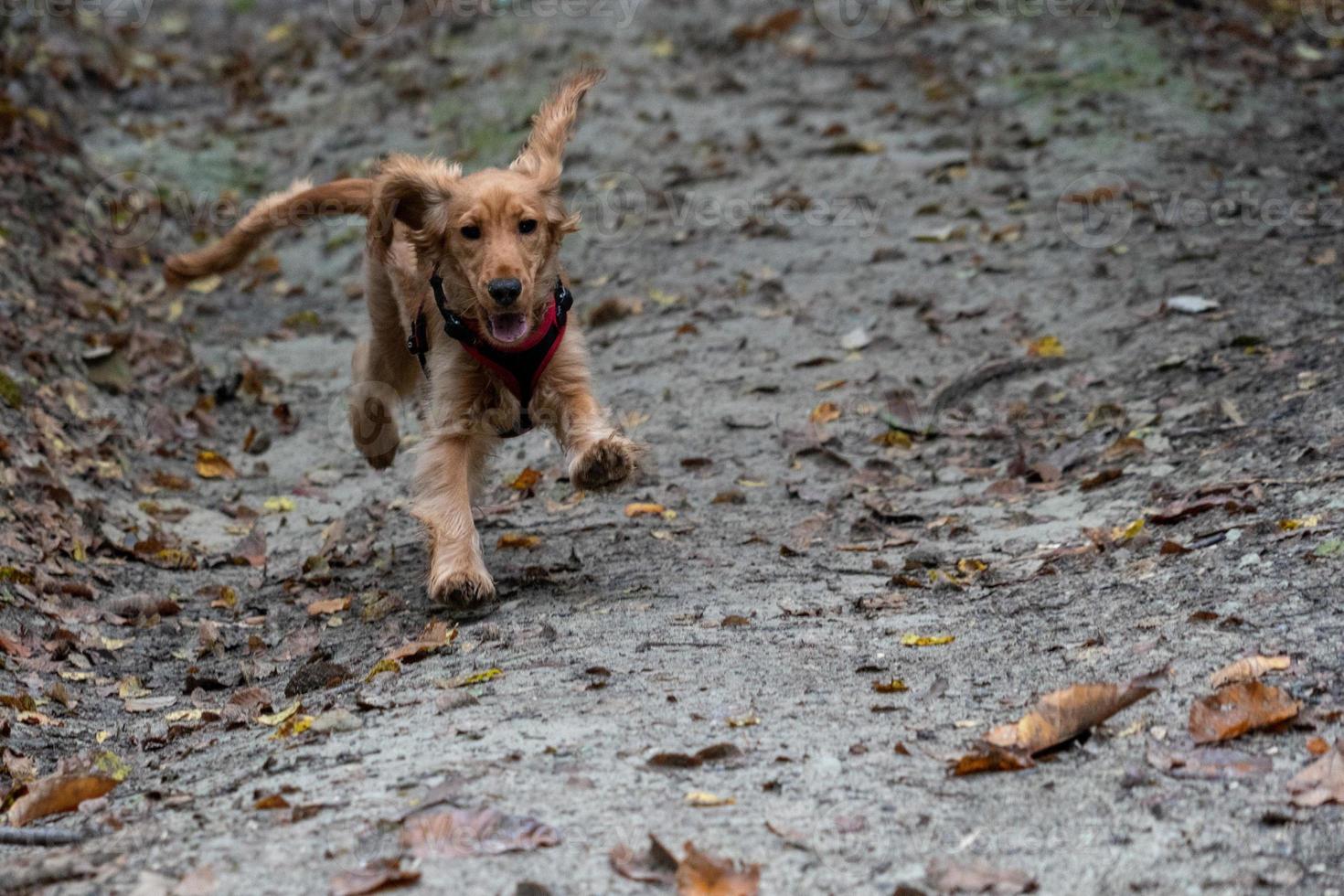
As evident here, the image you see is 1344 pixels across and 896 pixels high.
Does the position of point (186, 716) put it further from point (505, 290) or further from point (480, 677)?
point (505, 290)

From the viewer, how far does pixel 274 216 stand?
6125 mm

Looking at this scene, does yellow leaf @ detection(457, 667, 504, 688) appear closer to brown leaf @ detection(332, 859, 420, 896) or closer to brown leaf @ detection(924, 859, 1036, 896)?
brown leaf @ detection(332, 859, 420, 896)

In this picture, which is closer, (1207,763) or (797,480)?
(1207,763)

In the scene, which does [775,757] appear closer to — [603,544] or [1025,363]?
[603,544]

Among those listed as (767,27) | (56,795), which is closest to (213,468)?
(56,795)

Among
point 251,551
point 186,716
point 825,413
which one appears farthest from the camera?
point 825,413

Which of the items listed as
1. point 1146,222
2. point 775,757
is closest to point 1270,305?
point 1146,222

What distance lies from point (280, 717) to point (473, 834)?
1.31 meters

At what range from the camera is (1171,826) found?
2.77 meters

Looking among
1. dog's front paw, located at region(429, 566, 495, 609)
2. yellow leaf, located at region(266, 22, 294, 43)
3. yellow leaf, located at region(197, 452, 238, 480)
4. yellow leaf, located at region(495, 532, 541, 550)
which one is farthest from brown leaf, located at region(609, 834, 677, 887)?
yellow leaf, located at region(266, 22, 294, 43)

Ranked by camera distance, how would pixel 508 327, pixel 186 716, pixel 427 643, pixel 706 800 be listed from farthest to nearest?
1. pixel 508 327
2. pixel 427 643
3. pixel 186 716
4. pixel 706 800

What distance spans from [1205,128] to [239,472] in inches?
267

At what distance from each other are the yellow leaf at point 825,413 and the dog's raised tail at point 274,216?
2230 millimetres

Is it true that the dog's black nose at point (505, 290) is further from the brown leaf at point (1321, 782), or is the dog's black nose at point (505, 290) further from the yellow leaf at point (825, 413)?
the brown leaf at point (1321, 782)
